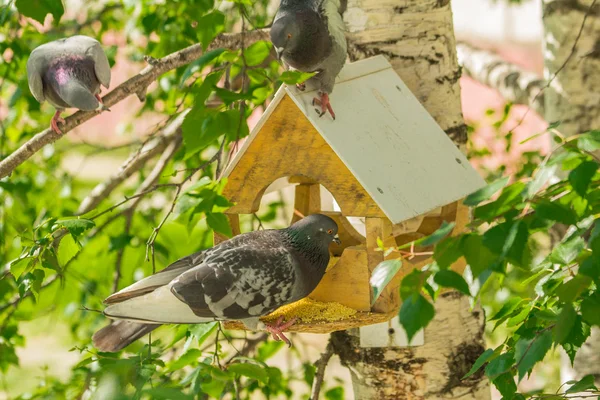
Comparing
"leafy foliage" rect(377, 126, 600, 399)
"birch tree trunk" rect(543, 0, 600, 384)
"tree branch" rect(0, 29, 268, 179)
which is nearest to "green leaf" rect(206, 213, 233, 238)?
"tree branch" rect(0, 29, 268, 179)

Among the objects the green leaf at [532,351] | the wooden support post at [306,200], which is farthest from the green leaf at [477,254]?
the wooden support post at [306,200]

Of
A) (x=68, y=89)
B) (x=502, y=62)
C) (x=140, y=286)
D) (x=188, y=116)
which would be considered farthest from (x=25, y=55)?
(x=502, y=62)

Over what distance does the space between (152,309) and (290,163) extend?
58 cm

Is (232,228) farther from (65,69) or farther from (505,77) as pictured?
(505,77)

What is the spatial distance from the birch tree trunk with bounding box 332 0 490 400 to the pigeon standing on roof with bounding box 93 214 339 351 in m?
0.57

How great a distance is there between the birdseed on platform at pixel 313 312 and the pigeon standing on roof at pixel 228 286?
0.08 metres

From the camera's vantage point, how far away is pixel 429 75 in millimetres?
2605

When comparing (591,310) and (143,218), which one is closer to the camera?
(591,310)

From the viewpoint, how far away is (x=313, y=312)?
2.31 metres

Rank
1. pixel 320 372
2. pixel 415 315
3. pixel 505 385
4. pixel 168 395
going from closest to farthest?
pixel 168 395 < pixel 415 315 < pixel 505 385 < pixel 320 372

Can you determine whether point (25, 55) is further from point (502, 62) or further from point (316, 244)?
point (502, 62)

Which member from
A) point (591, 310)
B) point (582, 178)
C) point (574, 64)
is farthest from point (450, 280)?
point (574, 64)

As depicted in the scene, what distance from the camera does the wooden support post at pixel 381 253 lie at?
2191 mm

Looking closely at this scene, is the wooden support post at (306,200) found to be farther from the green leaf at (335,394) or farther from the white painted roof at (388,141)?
the green leaf at (335,394)
